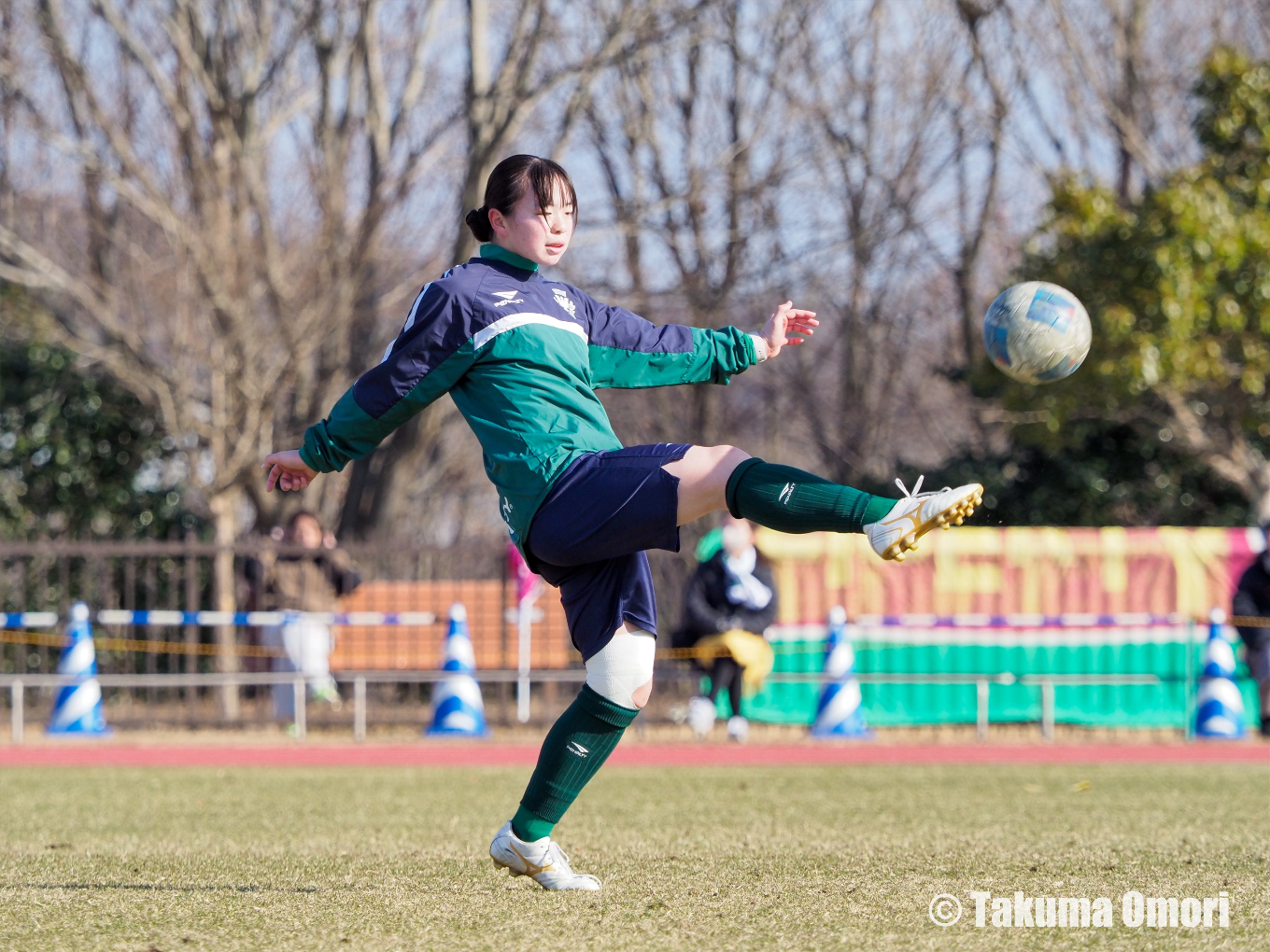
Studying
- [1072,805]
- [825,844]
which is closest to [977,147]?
[1072,805]

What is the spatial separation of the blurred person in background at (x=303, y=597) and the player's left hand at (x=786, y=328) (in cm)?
890

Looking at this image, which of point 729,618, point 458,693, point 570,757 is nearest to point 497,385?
point 570,757

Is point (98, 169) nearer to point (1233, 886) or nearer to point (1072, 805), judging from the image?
point (1072, 805)

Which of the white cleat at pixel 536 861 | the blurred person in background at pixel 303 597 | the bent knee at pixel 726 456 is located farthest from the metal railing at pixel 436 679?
the bent knee at pixel 726 456

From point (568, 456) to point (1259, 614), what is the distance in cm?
1044

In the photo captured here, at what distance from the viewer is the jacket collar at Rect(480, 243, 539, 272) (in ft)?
14.5

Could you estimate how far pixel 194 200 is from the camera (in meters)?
15.4

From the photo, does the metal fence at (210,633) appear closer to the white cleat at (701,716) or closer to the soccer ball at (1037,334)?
the white cleat at (701,716)

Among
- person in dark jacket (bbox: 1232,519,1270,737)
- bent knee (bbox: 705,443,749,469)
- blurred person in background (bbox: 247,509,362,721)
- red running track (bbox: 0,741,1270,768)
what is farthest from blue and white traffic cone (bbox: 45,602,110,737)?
bent knee (bbox: 705,443,749,469)

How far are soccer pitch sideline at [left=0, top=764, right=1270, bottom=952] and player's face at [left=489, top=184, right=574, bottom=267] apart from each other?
179 centimetres

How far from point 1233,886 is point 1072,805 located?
10.2 feet

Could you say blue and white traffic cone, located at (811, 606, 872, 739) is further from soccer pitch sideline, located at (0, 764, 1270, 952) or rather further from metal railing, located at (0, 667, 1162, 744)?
soccer pitch sideline, located at (0, 764, 1270, 952)

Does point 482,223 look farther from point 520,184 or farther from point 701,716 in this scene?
point 701,716

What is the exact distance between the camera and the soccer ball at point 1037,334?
4.87m
